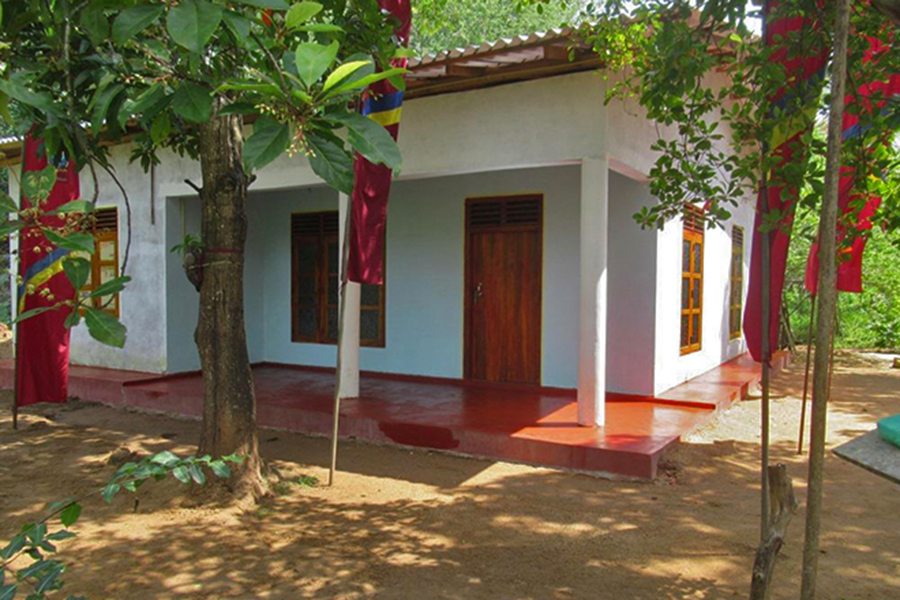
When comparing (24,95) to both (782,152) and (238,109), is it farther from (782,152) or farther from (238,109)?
(782,152)

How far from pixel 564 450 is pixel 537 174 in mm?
3546

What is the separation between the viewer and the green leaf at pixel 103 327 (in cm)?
151

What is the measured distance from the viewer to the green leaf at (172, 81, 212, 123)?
1532 mm

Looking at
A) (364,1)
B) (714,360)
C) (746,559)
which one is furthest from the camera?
(714,360)

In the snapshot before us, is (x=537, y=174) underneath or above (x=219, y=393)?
above

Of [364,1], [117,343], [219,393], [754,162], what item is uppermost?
[364,1]

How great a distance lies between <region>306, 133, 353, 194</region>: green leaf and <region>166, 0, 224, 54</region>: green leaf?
10.6 inches

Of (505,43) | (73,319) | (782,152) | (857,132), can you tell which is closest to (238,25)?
(73,319)

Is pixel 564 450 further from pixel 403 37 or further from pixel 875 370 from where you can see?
pixel 875 370

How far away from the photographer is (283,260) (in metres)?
9.38

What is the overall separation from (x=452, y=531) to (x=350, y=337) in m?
3.13

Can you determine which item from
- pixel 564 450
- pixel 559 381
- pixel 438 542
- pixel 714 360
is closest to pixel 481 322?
pixel 559 381

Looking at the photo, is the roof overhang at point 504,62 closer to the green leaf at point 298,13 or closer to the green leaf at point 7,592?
the green leaf at point 298,13

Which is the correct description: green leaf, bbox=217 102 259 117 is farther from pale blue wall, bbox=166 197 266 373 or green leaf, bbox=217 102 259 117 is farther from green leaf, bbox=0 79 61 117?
pale blue wall, bbox=166 197 266 373
